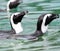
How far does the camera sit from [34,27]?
54.7 ft

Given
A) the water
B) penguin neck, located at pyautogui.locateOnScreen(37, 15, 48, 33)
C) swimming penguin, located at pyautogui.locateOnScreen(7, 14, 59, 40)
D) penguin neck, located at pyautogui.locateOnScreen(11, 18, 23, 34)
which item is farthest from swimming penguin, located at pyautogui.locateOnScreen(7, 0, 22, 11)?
penguin neck, located at pyautogui.locateOnScreen(37, 15, 48, 33)

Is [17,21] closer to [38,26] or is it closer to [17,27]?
[17,27]

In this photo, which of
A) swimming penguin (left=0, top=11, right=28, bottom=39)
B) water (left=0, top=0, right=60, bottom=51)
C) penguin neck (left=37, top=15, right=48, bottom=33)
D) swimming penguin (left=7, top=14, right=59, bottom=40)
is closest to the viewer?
water (left=0, top=0, right=60, bottom=51)

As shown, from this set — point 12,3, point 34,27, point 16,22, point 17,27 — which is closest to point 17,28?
point 17,27

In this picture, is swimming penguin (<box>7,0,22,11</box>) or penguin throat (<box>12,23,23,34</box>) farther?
swimming penguin (<box>7,0,22,11</box>)

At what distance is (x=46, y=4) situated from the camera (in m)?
21.0

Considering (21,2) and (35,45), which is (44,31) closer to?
(35,45)

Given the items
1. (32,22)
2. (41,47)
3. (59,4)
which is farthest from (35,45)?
(59,4)

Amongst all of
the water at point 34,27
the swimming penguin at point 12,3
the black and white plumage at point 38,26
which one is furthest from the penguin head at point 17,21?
the swimming penguin at point 12,3

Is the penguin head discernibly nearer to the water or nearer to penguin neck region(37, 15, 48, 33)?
the water

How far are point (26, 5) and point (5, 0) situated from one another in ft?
7.37

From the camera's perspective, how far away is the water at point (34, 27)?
45.9 feet

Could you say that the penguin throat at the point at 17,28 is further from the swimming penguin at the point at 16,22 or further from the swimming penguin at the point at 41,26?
the swimming penguin at the point at 41,26

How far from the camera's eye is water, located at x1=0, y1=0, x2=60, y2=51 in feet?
45.9
